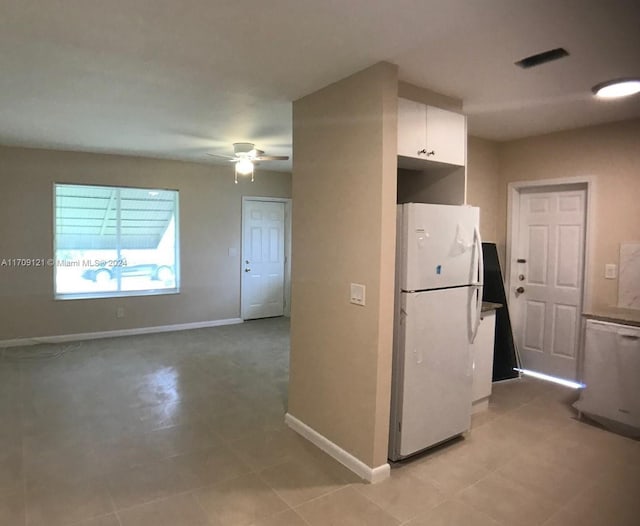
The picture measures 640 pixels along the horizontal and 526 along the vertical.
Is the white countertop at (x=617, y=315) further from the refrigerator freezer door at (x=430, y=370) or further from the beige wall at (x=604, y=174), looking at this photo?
the refrigerator freezer door at (x=430, y=370)

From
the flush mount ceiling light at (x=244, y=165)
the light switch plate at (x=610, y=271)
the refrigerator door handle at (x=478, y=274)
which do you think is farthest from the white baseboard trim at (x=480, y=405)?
the flush mount ceiling light at (x=244, y=165)

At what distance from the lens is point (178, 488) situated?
251 centimetres

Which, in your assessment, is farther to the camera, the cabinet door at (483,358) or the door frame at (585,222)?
the door frame at (585,222)

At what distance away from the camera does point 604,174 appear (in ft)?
12.8

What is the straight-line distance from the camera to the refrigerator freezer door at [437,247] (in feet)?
8.69

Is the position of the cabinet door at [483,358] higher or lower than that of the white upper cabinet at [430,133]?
lower

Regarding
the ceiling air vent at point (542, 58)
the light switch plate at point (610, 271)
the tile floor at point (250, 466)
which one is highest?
the ceiling air vent at point (542, 58)

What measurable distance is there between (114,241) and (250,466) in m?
4.35

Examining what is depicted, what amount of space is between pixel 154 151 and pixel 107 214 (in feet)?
3.91

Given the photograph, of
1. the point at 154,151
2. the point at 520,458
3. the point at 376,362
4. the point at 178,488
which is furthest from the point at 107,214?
the point at 520,458

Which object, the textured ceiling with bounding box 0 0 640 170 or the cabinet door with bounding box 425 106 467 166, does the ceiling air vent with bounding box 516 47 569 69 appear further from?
the cabinet door with bounding box 425 106 467 166

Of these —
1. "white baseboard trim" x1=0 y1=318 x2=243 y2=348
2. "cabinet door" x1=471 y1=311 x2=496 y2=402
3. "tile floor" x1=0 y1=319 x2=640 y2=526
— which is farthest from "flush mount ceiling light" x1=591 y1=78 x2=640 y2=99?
"white baseboard trim" x1=0 y1=318 x2=243 y2=348

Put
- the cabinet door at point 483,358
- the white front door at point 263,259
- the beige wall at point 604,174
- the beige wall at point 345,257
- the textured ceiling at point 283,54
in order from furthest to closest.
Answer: the white front door at point 263,259 < the beige wall at point 604,174 < the cabinet door at point 483,358 < the beige wall at point 345,257 < the textured ceiling at point 283,54

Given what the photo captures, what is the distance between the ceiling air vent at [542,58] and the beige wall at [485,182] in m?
1.85
